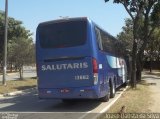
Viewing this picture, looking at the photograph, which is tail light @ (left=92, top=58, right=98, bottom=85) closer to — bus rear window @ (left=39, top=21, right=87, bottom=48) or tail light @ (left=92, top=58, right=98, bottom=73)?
tail light @ (left=92, top=58, right=98, bottom=73)

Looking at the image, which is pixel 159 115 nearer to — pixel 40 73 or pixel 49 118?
pixel 49 118

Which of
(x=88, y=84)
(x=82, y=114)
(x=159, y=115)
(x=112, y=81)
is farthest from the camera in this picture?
(x=112, y=81)

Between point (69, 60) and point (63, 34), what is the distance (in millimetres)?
1082

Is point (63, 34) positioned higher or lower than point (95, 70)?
higher

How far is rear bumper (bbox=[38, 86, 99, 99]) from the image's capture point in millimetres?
17031

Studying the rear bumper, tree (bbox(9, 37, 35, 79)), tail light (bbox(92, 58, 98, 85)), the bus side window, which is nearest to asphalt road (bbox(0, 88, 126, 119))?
the rear bumper

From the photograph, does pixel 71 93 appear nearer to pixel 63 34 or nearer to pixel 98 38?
pixel 63 34

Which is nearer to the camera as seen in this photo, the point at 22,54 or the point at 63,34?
the point at 63,34

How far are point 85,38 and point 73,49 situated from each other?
2.11 feet

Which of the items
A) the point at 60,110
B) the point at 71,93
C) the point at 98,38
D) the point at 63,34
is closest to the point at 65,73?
the point at 71,93

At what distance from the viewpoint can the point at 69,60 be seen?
17.5m

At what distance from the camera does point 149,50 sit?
77938 mm

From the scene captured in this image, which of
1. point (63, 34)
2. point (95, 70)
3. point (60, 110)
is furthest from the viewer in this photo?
point (63, 34)

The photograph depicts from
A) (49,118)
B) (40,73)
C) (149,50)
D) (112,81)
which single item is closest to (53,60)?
(40,73)
